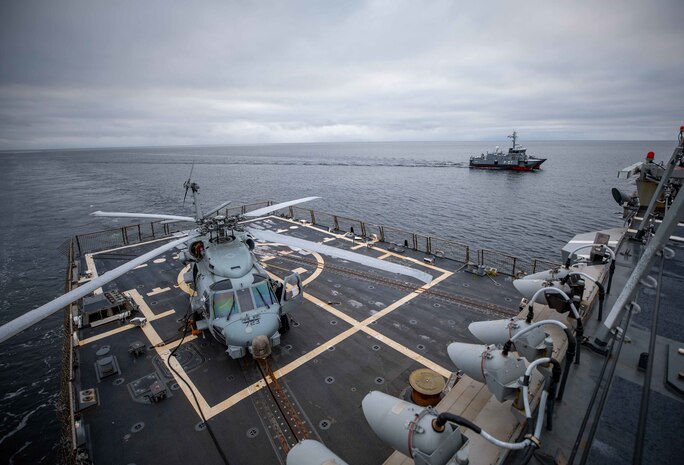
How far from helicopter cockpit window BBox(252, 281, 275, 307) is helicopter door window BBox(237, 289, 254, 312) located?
18 centimetres

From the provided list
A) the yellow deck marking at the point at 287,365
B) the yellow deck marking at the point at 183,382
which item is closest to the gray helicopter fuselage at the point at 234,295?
the yellow deck marking at the point at 287,365

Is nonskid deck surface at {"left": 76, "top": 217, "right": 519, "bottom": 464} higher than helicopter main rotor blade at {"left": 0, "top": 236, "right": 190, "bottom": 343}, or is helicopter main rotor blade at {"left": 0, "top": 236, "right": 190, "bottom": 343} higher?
helicopter main rotor blade at {"left": 0, "top": 236, "right": 190, "bottom": 343}

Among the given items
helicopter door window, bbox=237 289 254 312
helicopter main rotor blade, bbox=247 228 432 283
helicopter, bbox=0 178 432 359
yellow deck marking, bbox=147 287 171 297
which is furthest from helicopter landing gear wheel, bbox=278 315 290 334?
yellow deck marking, bbox=147 287 171 297

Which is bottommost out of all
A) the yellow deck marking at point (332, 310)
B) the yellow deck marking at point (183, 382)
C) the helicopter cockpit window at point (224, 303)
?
the yellow deck marking at point (183, 382)

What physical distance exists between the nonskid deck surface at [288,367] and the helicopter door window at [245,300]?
2.12m

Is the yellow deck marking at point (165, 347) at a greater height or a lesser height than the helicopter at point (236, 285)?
lesser

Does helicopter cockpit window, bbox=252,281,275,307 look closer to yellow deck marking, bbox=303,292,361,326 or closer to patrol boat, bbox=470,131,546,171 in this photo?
yellow deck marking, bbox=303,292,361,326

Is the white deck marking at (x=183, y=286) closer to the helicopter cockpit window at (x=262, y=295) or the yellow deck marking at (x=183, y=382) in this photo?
the yellow deck marking at (x=183, y=382)

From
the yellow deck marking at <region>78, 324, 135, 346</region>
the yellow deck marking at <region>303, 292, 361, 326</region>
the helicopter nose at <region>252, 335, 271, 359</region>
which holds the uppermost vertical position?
the helicopter nose at <region>252, 335, 271, 359</region>

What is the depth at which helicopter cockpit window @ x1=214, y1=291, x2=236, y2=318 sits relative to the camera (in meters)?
11.5

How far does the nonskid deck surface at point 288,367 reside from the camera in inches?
357

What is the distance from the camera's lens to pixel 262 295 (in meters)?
12.1

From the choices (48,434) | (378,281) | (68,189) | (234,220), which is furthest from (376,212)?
(68,189)

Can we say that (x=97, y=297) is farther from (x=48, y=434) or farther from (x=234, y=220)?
(x=234, y=220)
